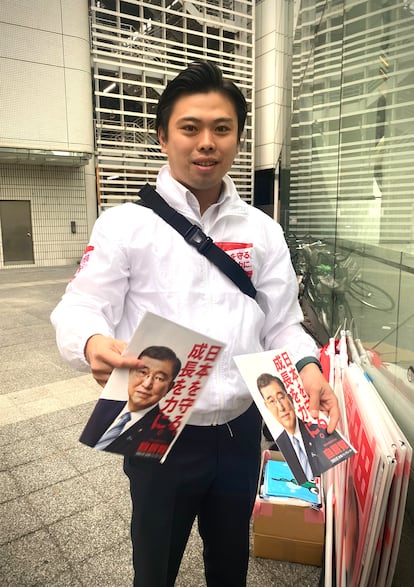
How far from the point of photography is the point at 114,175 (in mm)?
14258

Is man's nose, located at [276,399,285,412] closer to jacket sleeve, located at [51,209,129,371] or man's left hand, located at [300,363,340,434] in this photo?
man's left hand, located at [300,363,340,434]

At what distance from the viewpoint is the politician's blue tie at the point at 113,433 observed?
968 millimetres

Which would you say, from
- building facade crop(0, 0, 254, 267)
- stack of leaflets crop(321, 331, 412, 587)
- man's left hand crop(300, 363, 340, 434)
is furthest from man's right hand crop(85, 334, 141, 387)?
building facade crop(0, 0, 254, 267)

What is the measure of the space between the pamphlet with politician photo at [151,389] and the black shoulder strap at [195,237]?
312 millimetres

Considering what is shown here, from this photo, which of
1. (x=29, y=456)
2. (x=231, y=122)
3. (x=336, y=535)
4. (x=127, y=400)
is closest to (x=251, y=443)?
(x=127, y=400)

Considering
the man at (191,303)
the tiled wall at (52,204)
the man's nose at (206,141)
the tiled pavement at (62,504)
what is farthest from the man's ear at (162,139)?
the tiled wall at (52,204)

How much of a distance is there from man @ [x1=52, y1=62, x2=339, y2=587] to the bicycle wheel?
161 cm

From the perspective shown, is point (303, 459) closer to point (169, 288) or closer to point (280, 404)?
point (280, 404)

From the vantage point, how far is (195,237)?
4.01 feet

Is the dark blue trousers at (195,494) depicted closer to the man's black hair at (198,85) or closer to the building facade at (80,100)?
the man's black hair at (198,85)

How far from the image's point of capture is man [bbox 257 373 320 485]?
107cm

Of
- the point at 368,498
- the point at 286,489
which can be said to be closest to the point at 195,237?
the point at 368,498

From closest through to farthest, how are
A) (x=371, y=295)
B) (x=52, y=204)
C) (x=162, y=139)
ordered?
(x=162, y=139)
(x=371, y=295)
(x=52, y=204)

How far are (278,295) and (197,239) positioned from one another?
0.34 m
